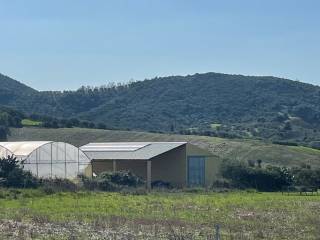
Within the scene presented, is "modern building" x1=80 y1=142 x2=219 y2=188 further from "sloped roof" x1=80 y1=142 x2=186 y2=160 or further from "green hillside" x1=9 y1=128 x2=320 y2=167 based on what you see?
"green hillside" x1=9 y1=128 x2=320 y2=167

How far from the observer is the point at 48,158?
6719 cm

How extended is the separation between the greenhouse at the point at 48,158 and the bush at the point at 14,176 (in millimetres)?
2219

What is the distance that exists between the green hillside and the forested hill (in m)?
42.8

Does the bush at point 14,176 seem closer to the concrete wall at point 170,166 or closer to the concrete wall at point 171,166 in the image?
the concrete wall at point 170,166

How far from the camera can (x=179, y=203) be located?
45000mm

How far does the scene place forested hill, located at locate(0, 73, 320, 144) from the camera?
558 feet

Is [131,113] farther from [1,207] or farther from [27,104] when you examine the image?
[1,207]

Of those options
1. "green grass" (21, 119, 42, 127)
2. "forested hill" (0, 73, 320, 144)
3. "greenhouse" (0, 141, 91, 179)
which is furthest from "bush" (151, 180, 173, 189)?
"forested hill" (0, 73, 320, 144)

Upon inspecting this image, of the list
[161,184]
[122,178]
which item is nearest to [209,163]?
[161,184]

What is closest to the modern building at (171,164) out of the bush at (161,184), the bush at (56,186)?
the bush at (161,184)

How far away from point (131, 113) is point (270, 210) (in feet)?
462

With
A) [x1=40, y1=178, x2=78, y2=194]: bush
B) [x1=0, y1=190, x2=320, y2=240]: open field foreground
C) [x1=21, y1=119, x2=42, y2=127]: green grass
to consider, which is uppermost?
[x1=21, y1=119, x2=42, y2=127]: green grass

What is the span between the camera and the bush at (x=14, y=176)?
57.9 m

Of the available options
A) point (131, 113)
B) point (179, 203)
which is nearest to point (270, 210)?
point (179, 203)
